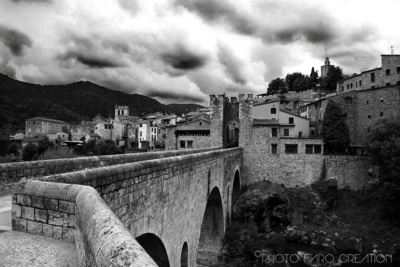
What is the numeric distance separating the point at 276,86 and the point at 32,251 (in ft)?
291

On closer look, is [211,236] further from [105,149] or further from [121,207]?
[105,149]

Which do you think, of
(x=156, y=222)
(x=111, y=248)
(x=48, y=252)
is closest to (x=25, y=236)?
(x=48, y=252)

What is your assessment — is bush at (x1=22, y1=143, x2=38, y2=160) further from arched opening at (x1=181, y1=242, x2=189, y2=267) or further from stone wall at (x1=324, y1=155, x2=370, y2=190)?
stone wall at (x1=324, y1=155, x2=370, y2=190)

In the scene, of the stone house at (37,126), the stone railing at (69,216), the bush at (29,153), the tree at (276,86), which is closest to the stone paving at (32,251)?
the stone railing at (69,216)

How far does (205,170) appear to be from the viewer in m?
13.1

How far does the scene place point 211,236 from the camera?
20.9 m

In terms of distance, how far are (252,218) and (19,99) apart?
331 ft

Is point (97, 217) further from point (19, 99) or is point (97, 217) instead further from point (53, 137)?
point (19, 99)

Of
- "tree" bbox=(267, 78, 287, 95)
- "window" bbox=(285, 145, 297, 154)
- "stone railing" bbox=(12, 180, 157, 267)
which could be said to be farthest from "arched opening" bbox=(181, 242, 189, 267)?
"tree" bbox=(267, 78, 287, 95)

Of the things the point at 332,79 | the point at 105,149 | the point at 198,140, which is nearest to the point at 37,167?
the point at 198,140

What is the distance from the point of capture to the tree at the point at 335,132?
35156 mm

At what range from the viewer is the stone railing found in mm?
2328

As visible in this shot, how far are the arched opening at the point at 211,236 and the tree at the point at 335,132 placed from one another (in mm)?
21875

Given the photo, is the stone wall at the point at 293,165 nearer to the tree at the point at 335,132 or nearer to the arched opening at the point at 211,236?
the tree at the point at 335,132
